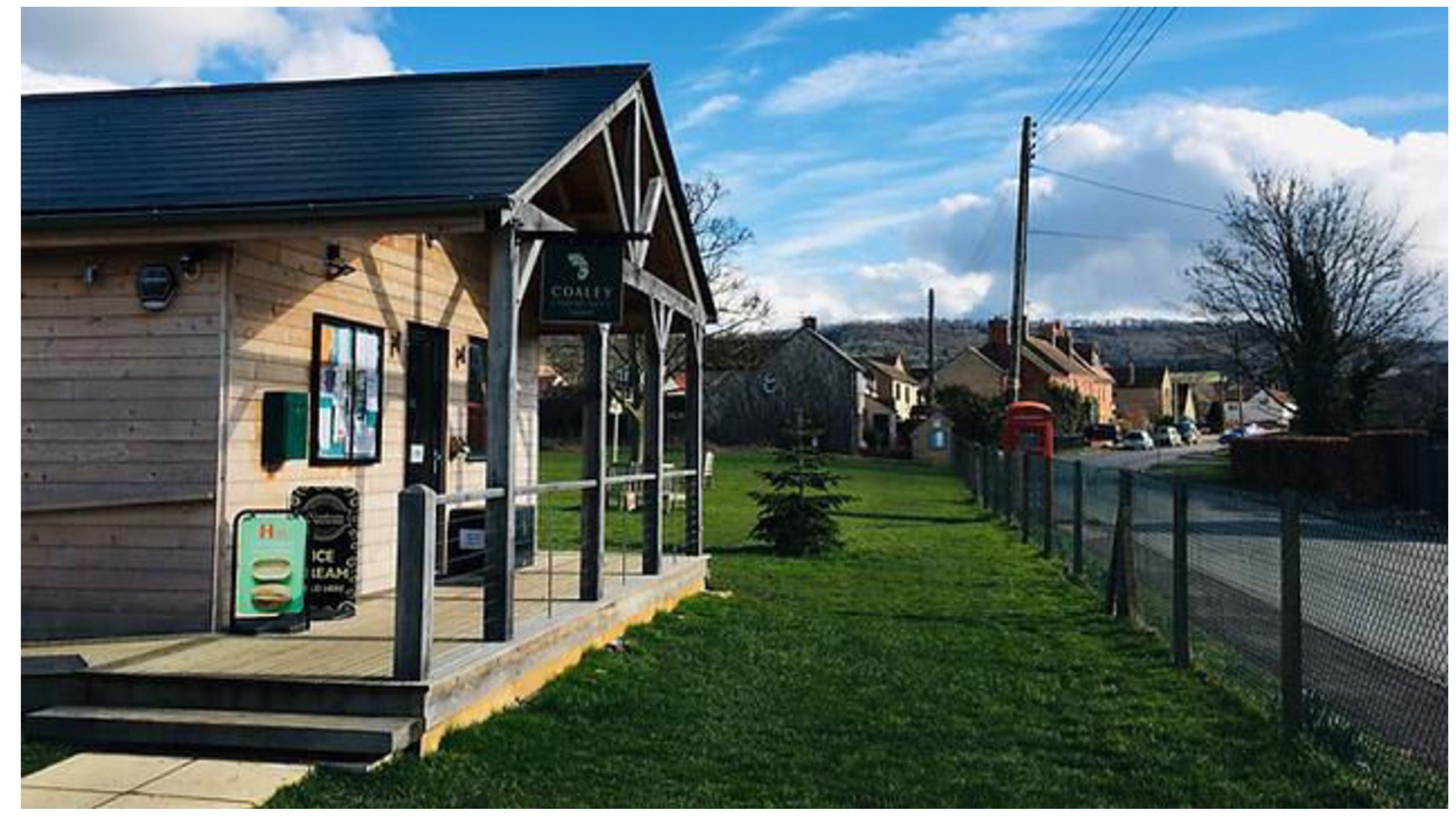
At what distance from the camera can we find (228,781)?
17.6 ft

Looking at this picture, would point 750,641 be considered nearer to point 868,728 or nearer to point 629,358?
point 868,728

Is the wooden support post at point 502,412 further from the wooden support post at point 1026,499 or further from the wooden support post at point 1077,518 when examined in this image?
the wooden support post at point 1026,499

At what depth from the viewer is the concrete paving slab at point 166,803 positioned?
5.00 metres

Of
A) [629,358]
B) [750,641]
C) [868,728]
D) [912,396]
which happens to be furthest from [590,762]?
[912,396]

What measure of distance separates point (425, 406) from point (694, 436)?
2.98 meters

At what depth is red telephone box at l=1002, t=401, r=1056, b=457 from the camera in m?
27.6

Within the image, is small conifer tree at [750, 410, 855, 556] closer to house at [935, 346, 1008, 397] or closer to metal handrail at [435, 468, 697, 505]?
metal handrail at [435, 468, 697, 505]

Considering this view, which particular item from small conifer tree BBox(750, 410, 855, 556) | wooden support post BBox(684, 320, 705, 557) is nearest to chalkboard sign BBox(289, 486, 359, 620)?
wooden support post BBox(684, 320, 705, 557)

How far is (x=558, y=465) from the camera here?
Answer: 33750 millimetres

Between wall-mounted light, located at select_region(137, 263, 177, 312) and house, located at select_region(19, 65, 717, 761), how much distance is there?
0.04 ft

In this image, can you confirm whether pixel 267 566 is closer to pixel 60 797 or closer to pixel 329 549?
pixel 329 549

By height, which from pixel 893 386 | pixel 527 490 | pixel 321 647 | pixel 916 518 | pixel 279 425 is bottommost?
pixel 916 518

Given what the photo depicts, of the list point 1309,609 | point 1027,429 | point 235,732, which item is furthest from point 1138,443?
point 235,732

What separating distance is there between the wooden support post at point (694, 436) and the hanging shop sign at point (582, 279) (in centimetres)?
439
